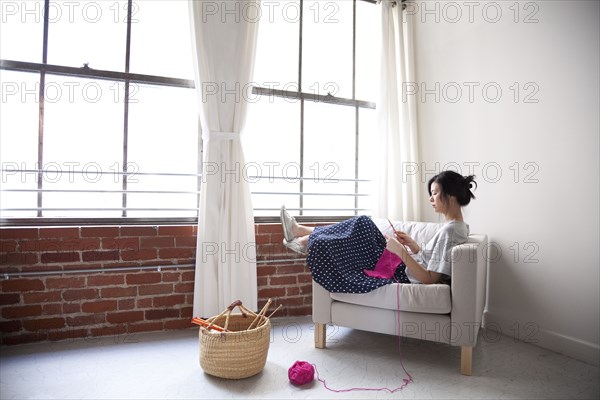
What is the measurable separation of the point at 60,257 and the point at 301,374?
1.58 meters

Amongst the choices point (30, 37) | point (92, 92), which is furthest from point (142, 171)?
point (30, 37)

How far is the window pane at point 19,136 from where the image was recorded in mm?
2268

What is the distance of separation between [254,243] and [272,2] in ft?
6.05

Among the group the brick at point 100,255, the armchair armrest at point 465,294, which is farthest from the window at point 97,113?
the armchair armrest at point 465,294

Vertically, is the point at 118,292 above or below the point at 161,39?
below

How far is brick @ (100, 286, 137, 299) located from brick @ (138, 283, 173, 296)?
0.04m

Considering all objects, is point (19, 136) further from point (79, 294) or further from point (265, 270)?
point (265, 270)

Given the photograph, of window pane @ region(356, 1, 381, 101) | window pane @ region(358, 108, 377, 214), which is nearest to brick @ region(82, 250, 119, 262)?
window pane @ region(358, 108, 377, 214)

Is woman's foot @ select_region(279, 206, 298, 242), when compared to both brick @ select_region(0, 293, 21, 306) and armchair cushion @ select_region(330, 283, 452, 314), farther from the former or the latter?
brick @ select_region(0, 293, 21, 306)

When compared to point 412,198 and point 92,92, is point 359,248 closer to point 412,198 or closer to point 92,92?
point 412,198

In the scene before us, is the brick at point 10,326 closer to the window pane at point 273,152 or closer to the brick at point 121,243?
the brick at point 121,243

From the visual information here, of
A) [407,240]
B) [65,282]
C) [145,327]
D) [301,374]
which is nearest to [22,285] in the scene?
[65,282]

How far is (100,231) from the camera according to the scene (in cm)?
231

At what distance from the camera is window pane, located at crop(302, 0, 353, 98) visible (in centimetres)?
305
